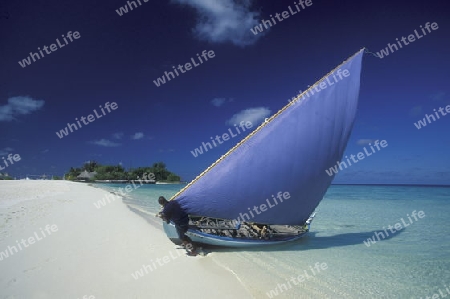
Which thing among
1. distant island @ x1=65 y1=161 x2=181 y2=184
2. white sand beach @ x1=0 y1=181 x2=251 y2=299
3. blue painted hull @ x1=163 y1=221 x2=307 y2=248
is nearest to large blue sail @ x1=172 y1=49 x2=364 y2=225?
blue painted hull @ x1=163 y1=221 x2=307 y2=248

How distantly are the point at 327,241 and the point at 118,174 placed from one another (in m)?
112

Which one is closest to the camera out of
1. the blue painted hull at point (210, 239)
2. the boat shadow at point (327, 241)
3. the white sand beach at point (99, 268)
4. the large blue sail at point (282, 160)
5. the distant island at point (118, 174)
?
the white sand beach at point (99, 268)

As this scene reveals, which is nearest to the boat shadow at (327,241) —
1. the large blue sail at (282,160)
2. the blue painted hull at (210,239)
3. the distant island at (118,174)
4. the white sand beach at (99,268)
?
the blue painted hull at (210,239)

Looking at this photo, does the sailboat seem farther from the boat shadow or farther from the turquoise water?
the turquoise water

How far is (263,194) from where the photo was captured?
7961 millimetres

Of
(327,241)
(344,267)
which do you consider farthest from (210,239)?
(327,241)

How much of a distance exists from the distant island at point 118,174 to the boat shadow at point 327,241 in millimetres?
107455

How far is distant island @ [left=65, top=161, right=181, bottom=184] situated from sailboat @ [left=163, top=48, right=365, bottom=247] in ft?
359

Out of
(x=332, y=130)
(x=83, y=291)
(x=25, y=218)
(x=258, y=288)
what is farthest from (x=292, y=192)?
(x=25, y=218)

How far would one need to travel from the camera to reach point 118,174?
11156 cm

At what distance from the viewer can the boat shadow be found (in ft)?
29.1

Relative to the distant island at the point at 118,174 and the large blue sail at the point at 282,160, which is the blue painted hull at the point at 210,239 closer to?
the large blue sail at the point at 282,160

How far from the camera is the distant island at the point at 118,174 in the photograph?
10938cm

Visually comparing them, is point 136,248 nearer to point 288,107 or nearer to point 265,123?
point 265,123
